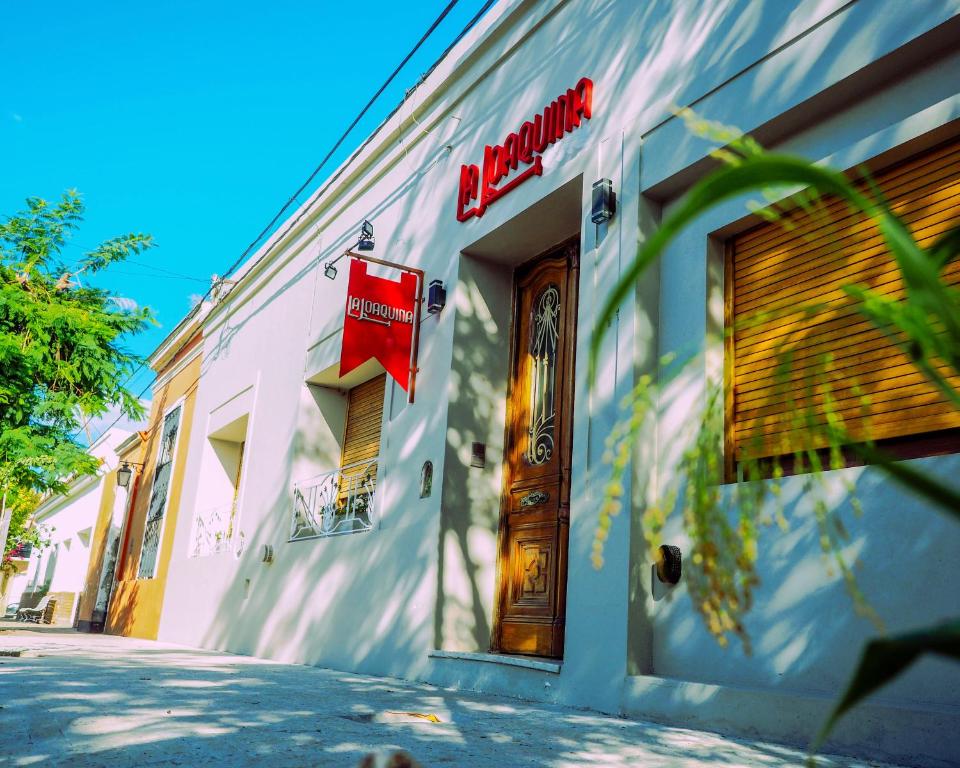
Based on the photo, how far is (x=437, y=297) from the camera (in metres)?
6.41

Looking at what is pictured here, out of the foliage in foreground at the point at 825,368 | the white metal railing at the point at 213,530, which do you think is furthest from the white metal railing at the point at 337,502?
the foliage in foreground at the point at 825,368

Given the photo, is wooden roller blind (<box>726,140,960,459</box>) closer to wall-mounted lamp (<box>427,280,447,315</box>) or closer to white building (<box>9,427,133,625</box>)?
wall-mounted lamp (<box>427,280,447,315</box>)

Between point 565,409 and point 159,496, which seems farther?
point 159,496

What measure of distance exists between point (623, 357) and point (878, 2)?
1.93 metres

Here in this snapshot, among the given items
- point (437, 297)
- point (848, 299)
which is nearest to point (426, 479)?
point (437, 297)

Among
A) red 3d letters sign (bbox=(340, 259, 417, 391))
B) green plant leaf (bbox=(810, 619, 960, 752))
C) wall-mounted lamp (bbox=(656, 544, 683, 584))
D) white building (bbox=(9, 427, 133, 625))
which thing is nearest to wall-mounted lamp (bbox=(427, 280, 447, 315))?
red 3d letters sign (bbox=(340, 259, 417, 391))

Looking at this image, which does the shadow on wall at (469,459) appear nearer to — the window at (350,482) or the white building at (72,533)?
the window at (350,482)

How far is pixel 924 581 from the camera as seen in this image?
3033mm

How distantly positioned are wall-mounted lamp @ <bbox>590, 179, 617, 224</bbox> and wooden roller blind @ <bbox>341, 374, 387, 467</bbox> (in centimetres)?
325

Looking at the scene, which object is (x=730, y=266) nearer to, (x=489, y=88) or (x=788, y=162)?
(x=489, y=88)

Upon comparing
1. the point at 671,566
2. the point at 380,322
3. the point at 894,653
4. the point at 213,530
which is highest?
the point at 380,322

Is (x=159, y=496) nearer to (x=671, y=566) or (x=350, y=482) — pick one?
(x=350, y=482)

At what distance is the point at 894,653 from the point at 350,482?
7.23 m

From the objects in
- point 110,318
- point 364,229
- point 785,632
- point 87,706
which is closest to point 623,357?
point 785,632
